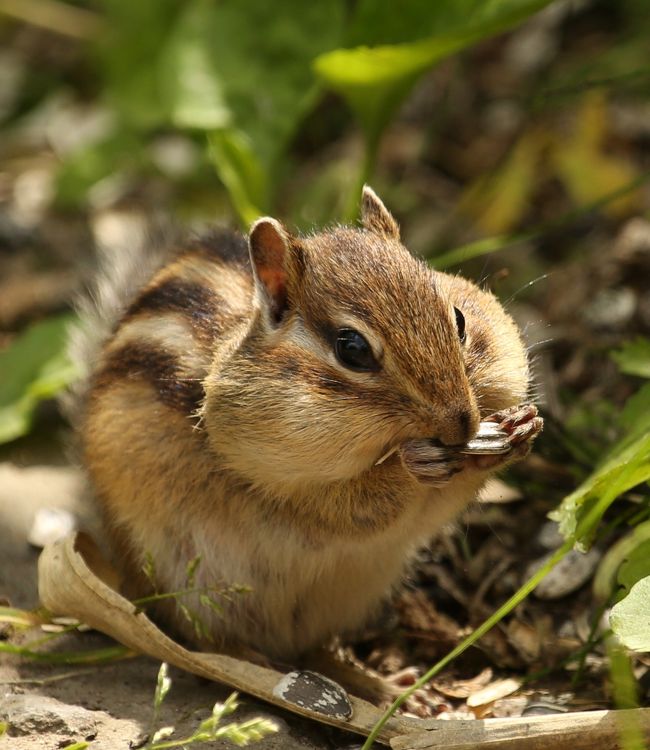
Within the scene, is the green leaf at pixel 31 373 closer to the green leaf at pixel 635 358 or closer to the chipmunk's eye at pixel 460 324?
the chipmunk's eye at pixel 460 324

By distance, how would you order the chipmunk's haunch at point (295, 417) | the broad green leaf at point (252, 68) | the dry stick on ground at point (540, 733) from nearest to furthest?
the dry stick on ground at point (540, 733), the chipmunk's haunch at point (295, 417), the broad green leaf at point (252, 68)

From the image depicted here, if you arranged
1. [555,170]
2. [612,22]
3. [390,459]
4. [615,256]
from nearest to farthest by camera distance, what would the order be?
1. [390,459]
2. [615,256]
3. [555,170]
4. [612,22]

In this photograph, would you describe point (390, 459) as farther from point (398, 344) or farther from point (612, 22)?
point (612, 22)

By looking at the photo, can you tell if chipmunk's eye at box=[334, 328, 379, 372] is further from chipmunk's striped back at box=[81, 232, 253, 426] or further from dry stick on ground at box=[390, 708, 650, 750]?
dry stick on ground at box=[390, 708, 650, 750]

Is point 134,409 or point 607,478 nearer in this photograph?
point 607,478

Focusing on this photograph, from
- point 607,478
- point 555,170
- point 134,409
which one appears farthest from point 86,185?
point 607,478

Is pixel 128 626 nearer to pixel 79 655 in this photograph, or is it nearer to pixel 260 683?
pixel 79 655

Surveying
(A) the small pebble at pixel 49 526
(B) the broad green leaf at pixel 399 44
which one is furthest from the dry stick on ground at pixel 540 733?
(B) the broad green leaf at pixel 399 44
